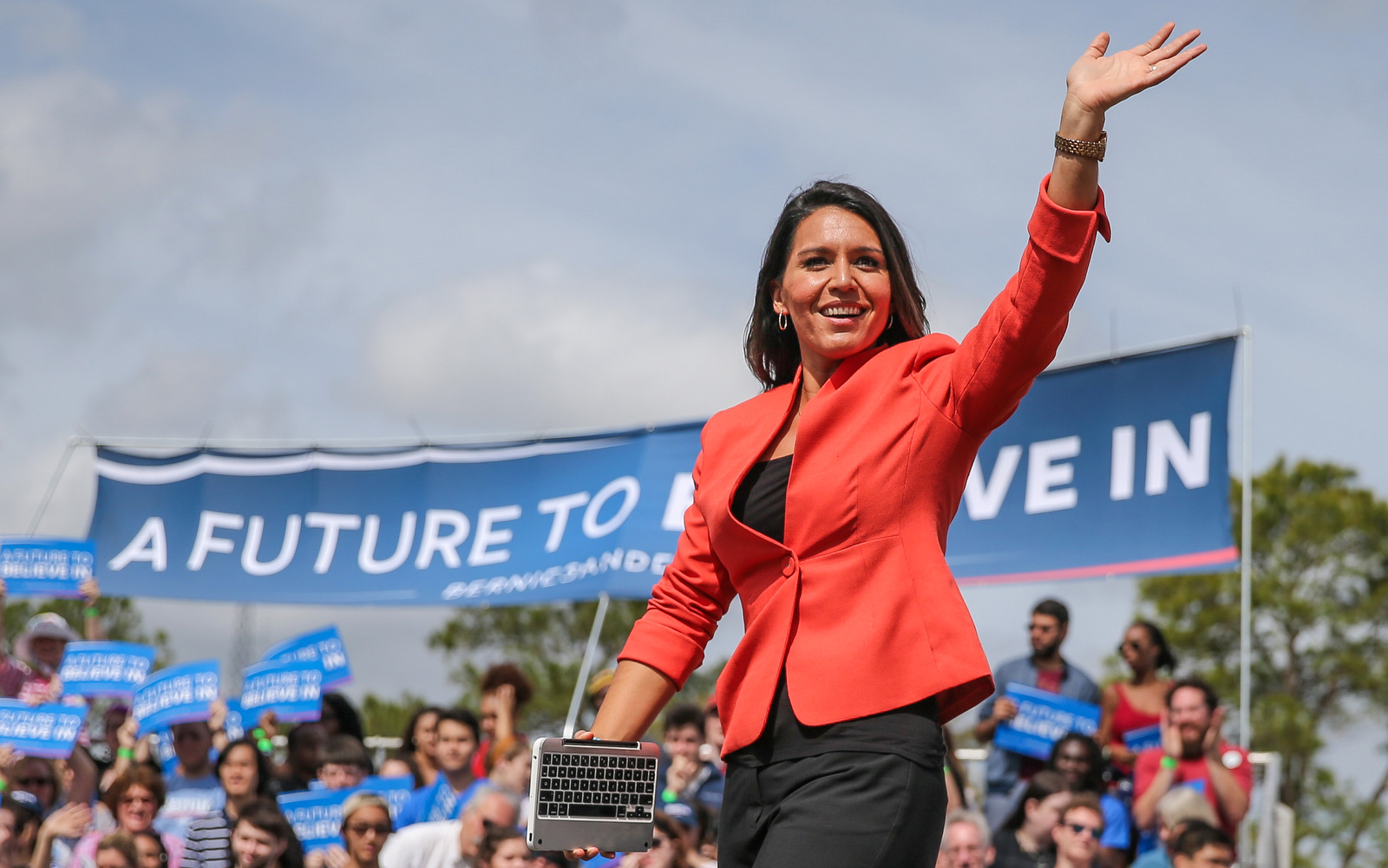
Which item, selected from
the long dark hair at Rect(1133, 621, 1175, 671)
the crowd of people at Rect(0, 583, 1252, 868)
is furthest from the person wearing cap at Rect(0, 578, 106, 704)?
the long dark hair at Rect(1133, 621, 1175, 671)

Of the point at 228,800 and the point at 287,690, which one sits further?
the point at 287,690

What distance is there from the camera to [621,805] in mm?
2525

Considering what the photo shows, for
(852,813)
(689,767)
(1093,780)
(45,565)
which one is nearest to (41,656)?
(45,565)

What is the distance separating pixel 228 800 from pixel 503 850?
2450 millimetres

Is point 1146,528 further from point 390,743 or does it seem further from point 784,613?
point 784,613

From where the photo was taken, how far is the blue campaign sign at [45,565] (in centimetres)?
1004

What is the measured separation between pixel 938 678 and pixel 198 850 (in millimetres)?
6165

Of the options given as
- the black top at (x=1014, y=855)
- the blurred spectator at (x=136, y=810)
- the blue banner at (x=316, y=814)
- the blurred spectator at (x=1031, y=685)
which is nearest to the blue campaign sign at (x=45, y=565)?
the blurred spectator at (x=136, y=810)

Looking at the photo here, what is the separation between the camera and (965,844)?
6.76m

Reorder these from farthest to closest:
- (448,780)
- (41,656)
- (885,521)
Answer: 1. (41,656)
2. (448,780)
3. (885,521)

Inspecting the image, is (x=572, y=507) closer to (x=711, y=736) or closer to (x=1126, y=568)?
(x=711, y=736)

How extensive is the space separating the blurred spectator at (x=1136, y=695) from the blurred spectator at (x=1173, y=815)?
34.3 inches

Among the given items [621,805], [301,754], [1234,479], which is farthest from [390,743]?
[1234,479]

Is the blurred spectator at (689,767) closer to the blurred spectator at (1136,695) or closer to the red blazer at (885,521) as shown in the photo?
the blurred spectator at (1136,695)
